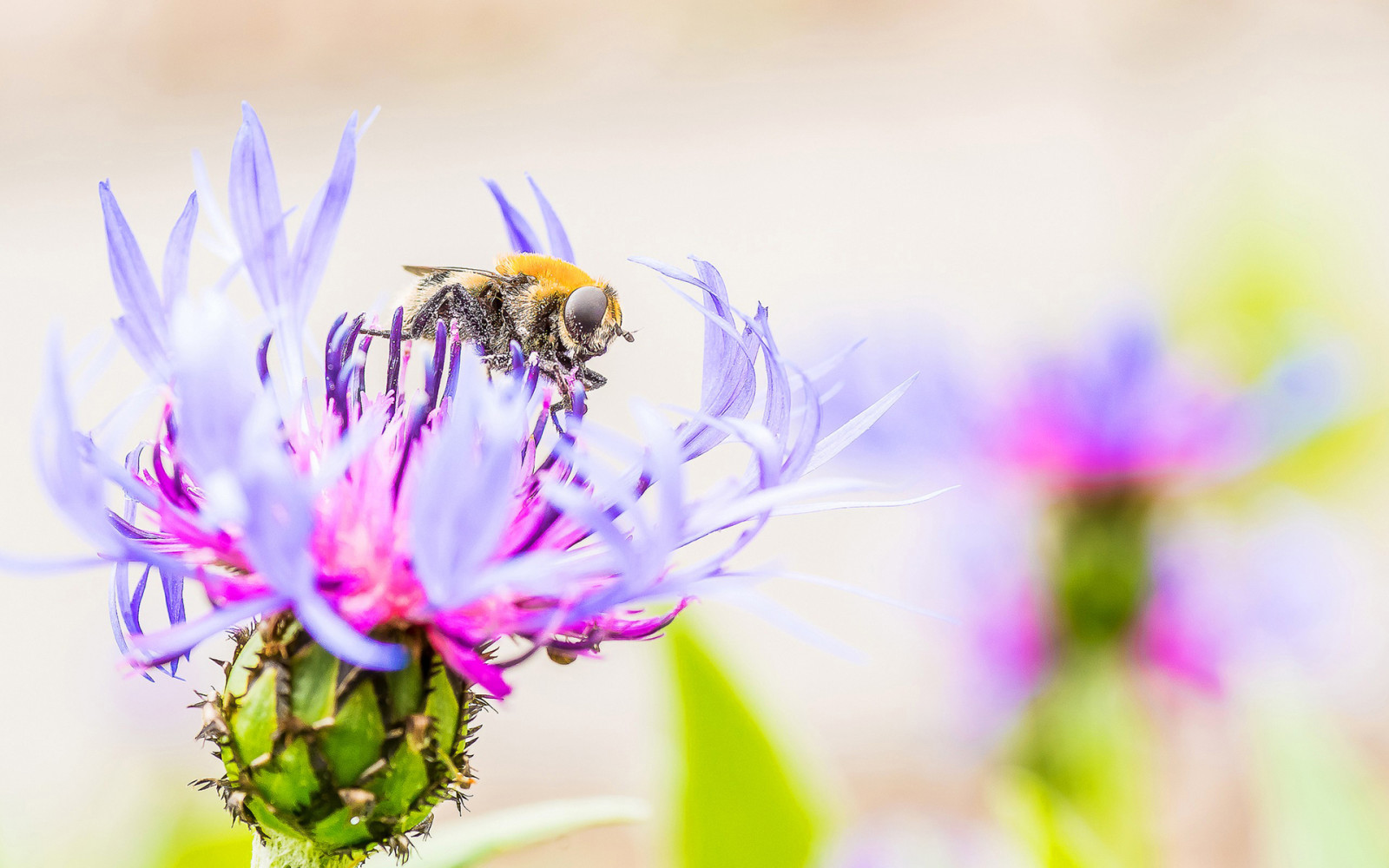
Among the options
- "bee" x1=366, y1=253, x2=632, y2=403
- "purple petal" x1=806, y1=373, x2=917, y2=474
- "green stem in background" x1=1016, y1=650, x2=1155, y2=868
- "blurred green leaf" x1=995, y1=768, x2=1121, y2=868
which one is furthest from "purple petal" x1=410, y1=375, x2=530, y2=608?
"green stem in background" x1=1016, y1=650, x2=1155, y2=868

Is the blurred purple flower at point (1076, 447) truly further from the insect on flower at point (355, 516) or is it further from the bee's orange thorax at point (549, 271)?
the insect on flower at point (355, 516)

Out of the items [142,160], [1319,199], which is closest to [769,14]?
[142,160]

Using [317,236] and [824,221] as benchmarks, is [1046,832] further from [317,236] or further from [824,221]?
[824,221]

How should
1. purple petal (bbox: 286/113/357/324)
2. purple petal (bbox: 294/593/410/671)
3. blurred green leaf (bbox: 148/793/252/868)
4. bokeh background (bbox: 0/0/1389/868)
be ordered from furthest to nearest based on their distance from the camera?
bokeh background (bbox: 0/0/1389/868) < blurred green leaf (bbox: 148/793/252/868) < purple petal (bbox: 286/113/357/324) < purple petal (bbox: 294/593/410/671)

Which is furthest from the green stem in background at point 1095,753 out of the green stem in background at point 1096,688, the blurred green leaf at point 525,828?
the blurred green leaf at point 525,828

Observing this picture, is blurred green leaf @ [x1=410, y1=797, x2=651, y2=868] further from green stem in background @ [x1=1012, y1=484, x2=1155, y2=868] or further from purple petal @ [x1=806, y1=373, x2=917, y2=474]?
green stem in background @ [x1=1012, y1=484, x2=1155, y2=868]

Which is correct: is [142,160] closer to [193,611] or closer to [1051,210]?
[193,611]

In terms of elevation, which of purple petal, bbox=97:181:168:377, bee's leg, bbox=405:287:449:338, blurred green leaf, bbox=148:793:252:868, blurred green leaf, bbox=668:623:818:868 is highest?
purple petal, bbox=97:181:168:377

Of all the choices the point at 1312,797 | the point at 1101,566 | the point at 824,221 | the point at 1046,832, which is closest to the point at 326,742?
the point at 1046,832
